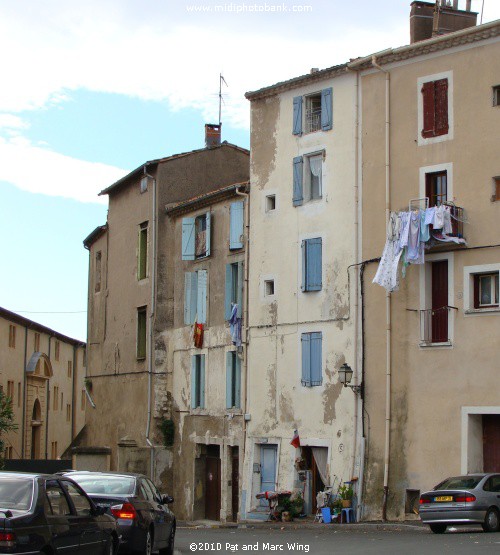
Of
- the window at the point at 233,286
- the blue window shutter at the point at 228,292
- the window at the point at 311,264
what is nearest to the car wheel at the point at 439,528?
the window at the point at 311,264

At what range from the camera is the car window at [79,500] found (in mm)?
13023

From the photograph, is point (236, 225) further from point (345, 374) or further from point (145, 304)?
point (345, 374)

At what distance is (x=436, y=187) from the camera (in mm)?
30453

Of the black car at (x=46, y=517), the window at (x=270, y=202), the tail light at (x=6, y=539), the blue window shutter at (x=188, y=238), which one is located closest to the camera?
the tail light at (x=6, y=539)

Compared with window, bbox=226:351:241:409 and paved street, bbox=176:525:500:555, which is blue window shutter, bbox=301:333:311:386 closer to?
window, bbox=226:351:241:409

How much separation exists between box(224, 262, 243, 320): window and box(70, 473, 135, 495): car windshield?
1884cm

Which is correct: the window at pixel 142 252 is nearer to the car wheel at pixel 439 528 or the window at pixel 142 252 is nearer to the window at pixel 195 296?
the window at pixel 195 296

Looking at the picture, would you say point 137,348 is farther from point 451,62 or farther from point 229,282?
point 451,62

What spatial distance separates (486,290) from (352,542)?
9622 millimetres

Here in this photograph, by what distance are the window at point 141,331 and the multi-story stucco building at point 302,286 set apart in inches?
287

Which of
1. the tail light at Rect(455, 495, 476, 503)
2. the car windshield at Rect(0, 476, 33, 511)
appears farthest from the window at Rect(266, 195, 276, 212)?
the car windshield at Rect(0, 476, 33, 511)

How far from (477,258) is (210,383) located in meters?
12.0

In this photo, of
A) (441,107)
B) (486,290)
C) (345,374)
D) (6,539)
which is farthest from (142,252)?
(6,539)

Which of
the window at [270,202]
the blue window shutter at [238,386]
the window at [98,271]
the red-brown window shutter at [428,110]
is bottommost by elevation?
the blue window shutter at [238,386]
